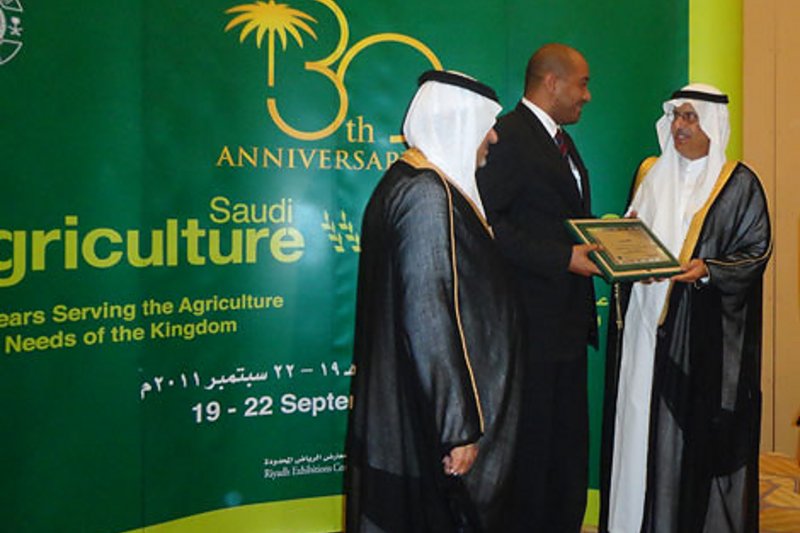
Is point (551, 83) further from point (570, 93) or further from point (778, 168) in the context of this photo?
point (778, 168)

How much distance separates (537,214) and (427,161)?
91 cm

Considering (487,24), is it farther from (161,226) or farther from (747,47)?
(747,47)

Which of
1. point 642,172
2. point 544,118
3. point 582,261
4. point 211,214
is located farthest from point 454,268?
point 642,172

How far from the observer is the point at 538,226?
2670mm

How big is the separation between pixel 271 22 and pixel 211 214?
81 centimetres

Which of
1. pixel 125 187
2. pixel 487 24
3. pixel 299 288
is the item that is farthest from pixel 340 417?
pixel 487 24

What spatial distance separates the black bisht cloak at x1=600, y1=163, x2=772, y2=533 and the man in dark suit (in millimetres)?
331

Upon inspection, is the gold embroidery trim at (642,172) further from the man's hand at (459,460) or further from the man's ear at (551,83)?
the man's hand at (459,460)

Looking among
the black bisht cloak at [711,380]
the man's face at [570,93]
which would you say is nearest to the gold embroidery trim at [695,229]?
the black bisht cloak at [711,380]

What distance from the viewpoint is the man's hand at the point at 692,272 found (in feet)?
8.94

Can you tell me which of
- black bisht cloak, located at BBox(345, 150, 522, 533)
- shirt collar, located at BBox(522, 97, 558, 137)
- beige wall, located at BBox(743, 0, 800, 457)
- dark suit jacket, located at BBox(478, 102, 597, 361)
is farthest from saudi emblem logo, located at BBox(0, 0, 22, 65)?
beige wall, located at BBox(743, 0, 800, 457)

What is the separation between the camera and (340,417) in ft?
10.5

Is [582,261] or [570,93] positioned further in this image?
[570,93]

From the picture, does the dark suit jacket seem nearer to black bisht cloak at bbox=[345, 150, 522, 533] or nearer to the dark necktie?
the dark necktie
